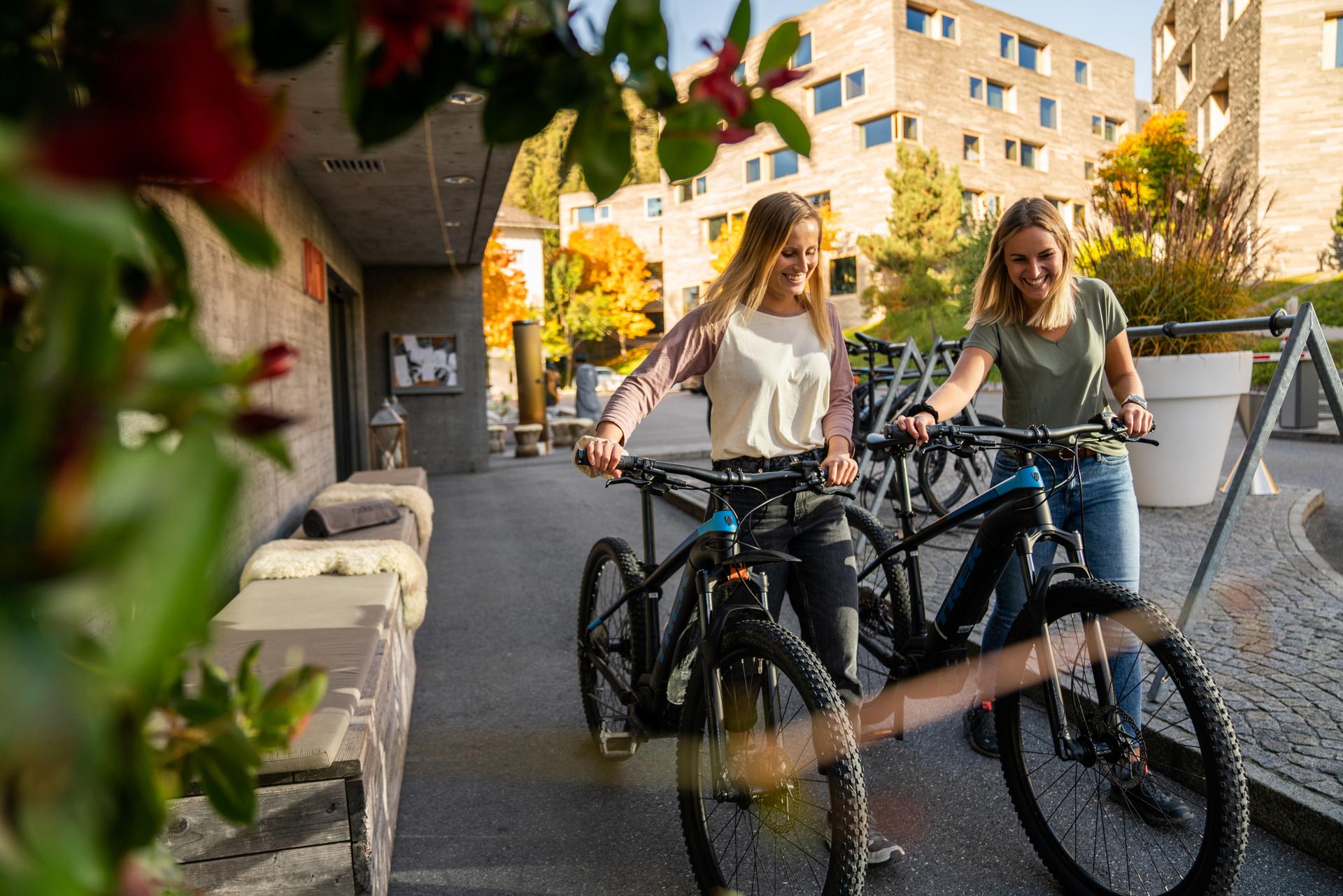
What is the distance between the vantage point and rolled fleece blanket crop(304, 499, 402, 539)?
5836 mm

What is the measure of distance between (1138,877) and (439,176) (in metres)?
7.77

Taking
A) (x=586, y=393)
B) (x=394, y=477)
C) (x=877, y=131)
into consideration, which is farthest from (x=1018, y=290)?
(x=877, y=131)

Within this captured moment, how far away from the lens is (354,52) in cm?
54

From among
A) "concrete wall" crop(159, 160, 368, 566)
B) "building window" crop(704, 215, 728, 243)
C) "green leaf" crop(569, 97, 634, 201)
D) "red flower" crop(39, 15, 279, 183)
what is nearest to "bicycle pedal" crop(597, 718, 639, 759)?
"concrete wall" crop(159, 160, 368, 566)

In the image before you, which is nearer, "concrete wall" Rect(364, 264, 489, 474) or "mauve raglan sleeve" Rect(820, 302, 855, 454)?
"mauve raglan sleeve" Rect(820, 302, 855, 454)

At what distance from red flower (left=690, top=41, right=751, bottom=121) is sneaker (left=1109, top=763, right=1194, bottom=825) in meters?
2.85

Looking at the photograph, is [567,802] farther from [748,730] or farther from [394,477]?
[394,477]

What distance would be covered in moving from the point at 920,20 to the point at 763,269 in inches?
1954

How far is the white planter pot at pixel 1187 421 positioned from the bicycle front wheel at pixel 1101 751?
4861 mm

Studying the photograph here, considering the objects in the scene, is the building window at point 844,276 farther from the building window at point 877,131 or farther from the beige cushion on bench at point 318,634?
the beige cushion on bench at point 318,634

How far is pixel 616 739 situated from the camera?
3.61 meters

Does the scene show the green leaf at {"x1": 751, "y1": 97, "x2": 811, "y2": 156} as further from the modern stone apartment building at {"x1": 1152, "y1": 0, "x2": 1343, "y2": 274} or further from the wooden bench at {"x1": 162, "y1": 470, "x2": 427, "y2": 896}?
the modern stone apartment building at {"x1": 1152, "y1": 0, "x2": 1343, "y2": 274}

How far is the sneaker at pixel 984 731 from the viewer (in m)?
3.78

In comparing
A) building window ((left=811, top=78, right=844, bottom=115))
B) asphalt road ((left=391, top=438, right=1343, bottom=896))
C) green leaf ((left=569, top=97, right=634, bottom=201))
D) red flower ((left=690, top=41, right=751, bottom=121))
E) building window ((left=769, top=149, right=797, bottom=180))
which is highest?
building window ((left=811, top=78, right=844, bottom=115))
